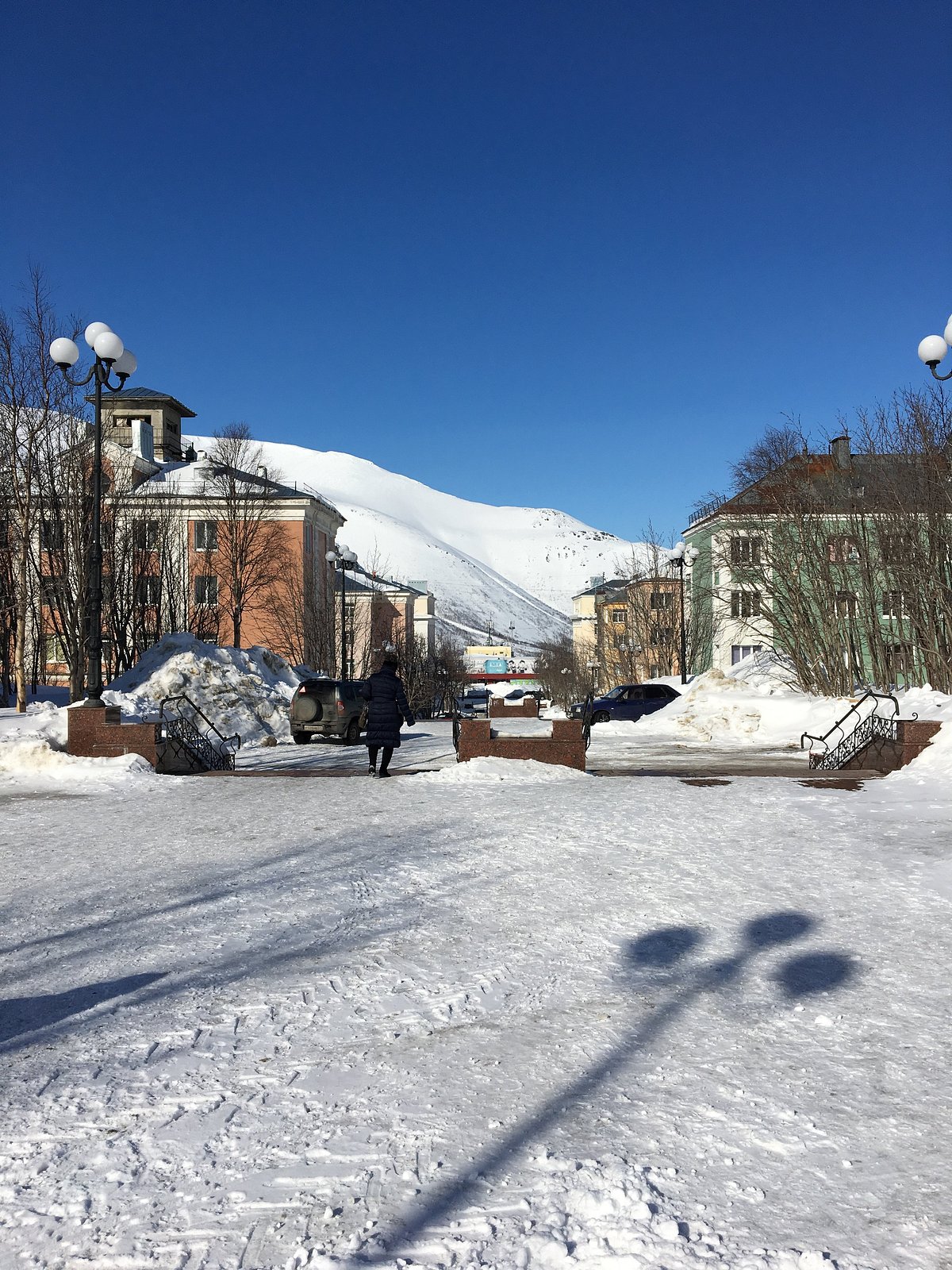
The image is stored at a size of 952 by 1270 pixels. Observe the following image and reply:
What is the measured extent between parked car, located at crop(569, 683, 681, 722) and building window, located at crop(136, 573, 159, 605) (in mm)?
17835

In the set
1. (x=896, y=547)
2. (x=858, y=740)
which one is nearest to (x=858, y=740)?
(x=858, y=740)

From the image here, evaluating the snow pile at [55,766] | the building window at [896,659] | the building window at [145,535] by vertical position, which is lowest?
the snow pile at [55,766]

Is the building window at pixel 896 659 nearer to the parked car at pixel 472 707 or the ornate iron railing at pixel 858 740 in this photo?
the parked car at pixel 472 707

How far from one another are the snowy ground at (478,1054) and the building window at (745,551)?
27.2m

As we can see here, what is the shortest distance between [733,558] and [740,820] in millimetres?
27058

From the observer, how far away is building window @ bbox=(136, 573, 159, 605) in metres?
38.8

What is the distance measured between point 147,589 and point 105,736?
26.7 metres

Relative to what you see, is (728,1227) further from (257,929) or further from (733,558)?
(733,558)

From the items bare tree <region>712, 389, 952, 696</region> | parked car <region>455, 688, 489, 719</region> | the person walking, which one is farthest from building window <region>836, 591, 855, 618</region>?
the person walking

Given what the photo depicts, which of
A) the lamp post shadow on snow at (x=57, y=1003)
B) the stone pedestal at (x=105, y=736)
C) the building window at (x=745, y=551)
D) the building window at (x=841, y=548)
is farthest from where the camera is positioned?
the building window at (x=745, y=551)

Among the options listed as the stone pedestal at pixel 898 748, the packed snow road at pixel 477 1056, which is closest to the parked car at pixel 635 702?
the stone pedestal at pixel 898 748

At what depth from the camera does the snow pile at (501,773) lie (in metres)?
13.1

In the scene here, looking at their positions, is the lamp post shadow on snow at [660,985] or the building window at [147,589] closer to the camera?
the lamp post shadow on snow at [660,985]

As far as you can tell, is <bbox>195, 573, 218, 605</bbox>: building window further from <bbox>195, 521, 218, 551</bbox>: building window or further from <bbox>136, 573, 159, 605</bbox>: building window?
<bbox>136, 573, 159, 605</bbox>: building window
